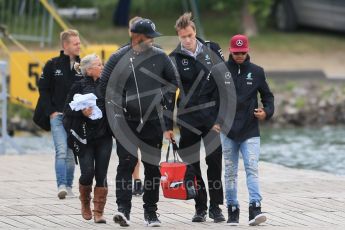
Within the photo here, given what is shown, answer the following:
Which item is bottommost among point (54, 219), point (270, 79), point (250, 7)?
point (54, 219)

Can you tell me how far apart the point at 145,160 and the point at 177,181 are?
0.40 meters

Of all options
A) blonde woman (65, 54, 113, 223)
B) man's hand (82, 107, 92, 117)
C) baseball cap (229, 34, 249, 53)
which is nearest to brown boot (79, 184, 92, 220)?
blonde woman (65, 54, 113, 223)

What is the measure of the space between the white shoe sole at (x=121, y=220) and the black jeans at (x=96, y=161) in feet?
1.37

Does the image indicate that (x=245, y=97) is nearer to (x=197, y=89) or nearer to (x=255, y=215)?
(x=197, y=89)

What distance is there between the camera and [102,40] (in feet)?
93.7

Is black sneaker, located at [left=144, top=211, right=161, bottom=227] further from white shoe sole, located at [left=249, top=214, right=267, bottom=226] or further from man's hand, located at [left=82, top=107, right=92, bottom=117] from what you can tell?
man's hand, located at [left=82, top=107, right=92, bottom=117]

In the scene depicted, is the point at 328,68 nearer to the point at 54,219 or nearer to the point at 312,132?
the point at 312,132

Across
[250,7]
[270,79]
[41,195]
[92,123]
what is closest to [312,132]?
[270,79]

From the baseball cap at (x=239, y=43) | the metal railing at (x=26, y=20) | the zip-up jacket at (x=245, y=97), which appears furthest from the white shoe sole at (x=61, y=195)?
the metal railing at (x=26, y=20)

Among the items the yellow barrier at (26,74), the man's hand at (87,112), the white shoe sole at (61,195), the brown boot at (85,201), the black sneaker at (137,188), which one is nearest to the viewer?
the man's hand at (87,112)

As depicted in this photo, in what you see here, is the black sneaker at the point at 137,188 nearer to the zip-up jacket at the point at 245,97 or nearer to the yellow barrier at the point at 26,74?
the zip-up jacket at the point at 245,97

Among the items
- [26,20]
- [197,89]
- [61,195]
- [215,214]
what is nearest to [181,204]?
[215,214]

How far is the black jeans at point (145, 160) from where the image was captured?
438 inches

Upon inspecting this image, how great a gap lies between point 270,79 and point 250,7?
2.59 meters
